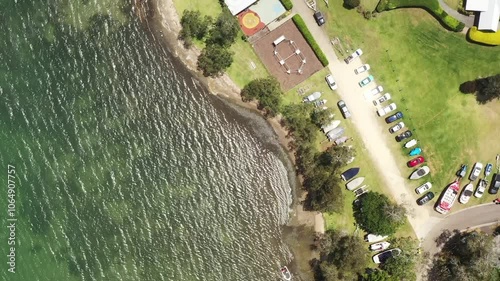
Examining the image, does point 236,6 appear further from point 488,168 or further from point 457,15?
point 488,168

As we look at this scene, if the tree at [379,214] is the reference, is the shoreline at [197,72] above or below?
above

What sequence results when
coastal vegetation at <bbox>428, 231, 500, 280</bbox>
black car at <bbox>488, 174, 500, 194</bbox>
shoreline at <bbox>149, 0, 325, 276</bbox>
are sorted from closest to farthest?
coastal vegetation at <bbox>428, 231, 500, 280</bbox>
black car at <bbox>488, 174, 500, 194</bbox>
shoreline at <bbox>149, 0, 325, 276</bbox>

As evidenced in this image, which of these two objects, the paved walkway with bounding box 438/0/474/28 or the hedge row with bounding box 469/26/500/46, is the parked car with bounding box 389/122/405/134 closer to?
the hedge row with bounding box 469/26/500/46

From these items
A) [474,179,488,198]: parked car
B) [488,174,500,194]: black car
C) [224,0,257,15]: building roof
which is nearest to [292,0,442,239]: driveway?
[474,179,488,198]: parked car

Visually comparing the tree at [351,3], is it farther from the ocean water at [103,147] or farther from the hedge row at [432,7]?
the ocean water at [103,147]

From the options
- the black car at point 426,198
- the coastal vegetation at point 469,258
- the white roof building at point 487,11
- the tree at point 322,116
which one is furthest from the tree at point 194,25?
the coastal vegetation at point 469,258

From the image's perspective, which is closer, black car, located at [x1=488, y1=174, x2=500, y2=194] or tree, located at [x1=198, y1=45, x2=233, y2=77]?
tree, located at [x1=198, y1=45, x2=233, y2=77]

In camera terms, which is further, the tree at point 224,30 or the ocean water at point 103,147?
the ocean water at point 103,147
